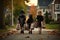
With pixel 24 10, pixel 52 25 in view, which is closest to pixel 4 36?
pixel 24 10

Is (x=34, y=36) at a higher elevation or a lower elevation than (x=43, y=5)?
lower

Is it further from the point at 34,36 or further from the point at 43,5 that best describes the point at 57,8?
the point at 34,36

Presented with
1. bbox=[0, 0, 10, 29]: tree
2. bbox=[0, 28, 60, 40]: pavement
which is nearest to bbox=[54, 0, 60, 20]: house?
bbox=[0, 28, 60, 40]: pavement

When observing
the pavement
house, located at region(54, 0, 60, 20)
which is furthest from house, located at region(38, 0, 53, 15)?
the pavement

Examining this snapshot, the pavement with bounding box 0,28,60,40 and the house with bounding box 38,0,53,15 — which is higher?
the house with bounding box 38,0,53,15

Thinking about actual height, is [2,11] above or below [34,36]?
above

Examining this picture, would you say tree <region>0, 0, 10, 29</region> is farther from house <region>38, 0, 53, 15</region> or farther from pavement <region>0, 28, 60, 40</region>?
house <region>38, 0, 53, 15</region>

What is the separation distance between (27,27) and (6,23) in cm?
29

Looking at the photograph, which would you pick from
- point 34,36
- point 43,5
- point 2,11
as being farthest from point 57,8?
point 2,11

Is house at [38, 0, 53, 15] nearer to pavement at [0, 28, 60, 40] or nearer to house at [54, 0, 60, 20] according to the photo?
house at [54, 0, 60, 20]

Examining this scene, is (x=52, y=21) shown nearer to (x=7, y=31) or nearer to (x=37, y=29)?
(x=37, y=29)

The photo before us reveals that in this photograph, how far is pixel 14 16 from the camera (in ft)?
7.65

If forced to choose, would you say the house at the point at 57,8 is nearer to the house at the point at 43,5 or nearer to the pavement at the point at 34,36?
the house at the point at 43,5

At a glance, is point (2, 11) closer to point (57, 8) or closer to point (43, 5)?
point (43, 5)
